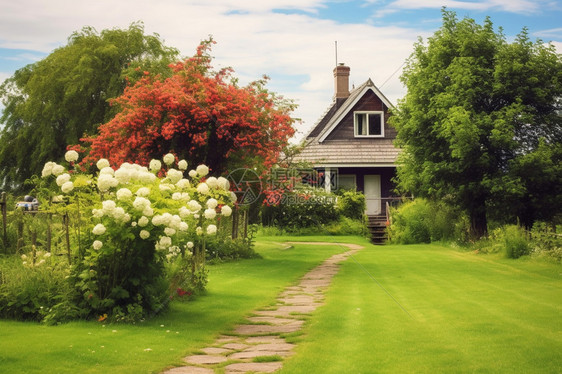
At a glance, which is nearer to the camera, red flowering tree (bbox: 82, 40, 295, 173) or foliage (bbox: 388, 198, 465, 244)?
red flowering tree (bbox: 82, 40, 295, 173)

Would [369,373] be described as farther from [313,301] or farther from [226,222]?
[226,222]

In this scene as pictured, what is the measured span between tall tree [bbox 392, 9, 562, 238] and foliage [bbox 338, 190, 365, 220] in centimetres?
803

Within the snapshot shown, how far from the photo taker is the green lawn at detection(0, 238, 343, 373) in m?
7.02

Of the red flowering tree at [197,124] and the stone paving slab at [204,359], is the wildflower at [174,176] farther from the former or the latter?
the red flowering tree at [197,124]

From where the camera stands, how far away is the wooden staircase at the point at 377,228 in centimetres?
2955

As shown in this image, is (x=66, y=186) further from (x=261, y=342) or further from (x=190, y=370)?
(x=190, y=370)

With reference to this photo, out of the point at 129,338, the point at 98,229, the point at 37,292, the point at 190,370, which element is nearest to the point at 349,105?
the point at 37,292

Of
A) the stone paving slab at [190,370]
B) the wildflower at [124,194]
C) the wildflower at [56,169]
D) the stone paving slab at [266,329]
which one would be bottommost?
the stone paving slab at [266,329]

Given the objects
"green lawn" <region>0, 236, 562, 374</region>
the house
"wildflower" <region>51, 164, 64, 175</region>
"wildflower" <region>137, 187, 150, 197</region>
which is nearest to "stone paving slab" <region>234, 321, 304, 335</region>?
"green lawn" <region>0, 236, 562, 374</region>

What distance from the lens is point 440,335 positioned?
8609 millimetres

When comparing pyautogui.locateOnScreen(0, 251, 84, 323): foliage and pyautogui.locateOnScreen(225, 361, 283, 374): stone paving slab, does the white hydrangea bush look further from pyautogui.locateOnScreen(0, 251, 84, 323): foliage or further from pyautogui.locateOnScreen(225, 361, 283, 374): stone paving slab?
pyautogui.locateOnScreen(225, 361, 283, 374): stone paving slab

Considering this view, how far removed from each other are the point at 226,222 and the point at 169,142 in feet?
14.3

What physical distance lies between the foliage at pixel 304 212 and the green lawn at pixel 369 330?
15243 millimetres

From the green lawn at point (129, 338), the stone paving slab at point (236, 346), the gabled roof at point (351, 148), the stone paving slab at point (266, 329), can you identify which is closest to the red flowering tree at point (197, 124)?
the green lawn at point (129, 338)
